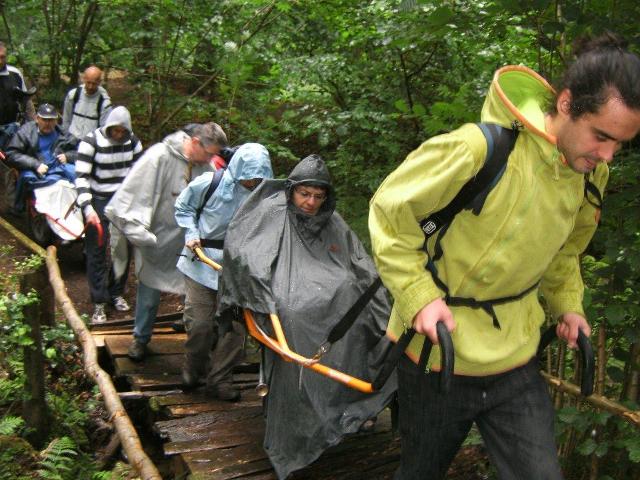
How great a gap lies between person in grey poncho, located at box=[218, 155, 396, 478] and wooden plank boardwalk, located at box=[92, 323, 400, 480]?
1.56 feet

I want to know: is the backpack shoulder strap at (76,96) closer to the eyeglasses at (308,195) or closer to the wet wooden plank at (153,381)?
the wet wooden plank at (153,381)

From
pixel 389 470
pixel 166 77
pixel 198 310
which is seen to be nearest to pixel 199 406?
pixel 198 310

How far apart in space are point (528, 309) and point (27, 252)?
6948 mm

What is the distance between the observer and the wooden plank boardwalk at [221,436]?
490cm

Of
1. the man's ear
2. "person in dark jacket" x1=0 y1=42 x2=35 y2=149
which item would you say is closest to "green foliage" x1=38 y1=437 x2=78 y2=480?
the man's ear

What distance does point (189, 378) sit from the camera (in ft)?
19.7

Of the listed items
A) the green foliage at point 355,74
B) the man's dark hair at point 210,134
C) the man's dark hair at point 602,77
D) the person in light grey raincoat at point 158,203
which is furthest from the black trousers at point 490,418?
the person in light grey raincoat at point 158,203

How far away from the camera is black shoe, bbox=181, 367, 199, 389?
6.01 meters

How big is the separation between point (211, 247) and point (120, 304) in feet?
10.7

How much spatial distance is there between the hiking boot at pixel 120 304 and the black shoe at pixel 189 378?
271 centimetres

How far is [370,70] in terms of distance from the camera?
7605mm

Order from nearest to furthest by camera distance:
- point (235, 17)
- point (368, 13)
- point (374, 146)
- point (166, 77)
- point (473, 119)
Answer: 1. point (473, 119)
2. point (368, 13)
3. point (374, 146)
4. point (235, 17)
5. point (166, 77)

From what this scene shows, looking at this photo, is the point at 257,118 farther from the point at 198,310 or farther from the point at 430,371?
the point at 430,371

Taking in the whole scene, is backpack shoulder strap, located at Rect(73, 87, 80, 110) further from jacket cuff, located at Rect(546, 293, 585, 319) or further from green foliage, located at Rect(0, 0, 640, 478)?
jacket cuff, located at Rect(546, 293, 585, 319)
